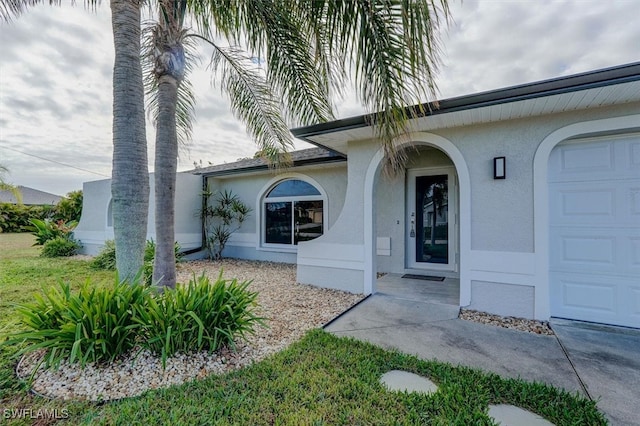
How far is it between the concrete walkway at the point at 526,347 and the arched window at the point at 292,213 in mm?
5489

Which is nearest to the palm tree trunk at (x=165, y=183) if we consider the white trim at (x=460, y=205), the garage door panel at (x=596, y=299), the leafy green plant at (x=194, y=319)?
the leafy green plant at (x=194, y=319)

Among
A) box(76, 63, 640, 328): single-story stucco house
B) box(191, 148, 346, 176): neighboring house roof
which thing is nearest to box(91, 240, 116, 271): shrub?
box(191, 148, 346, 176): neighboring house roof

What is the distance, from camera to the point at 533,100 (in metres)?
4.40

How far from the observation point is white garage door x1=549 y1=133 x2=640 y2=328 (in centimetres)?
455

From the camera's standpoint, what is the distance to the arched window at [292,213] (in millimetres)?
10680

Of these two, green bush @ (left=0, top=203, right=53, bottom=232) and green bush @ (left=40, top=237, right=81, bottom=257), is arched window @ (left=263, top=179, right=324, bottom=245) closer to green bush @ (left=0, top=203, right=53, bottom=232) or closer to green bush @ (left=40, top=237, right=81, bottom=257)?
green bush @ (left=40, top=237, right=81, bottom=257)

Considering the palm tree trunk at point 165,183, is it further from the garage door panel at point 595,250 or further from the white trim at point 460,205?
the garage door panel at point 595,250

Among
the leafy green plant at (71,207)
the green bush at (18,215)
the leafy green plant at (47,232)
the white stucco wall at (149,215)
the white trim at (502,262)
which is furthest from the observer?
the green bush at (18,215)

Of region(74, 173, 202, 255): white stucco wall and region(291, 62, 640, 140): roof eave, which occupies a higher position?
region(291, 62, 640, 140): roof eave

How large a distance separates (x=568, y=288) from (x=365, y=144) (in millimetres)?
4756

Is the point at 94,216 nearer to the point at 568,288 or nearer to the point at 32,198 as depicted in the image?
the point at 568,288

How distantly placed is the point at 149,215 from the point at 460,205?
38.9 feet

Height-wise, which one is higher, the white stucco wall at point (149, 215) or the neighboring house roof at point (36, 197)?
the neighboring house roof at point (36, 197)

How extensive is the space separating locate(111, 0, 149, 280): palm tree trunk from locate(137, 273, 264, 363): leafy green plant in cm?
87
